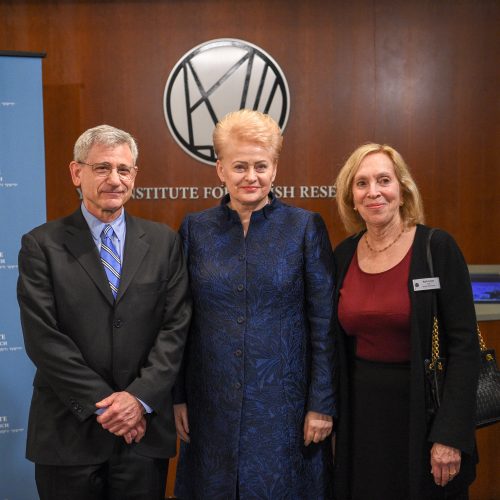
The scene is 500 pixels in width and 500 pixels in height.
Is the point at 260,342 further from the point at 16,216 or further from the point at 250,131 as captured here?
the point at 16,216

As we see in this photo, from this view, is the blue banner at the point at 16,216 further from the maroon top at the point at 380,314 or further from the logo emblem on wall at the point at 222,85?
the maroon top at the point at 380,314

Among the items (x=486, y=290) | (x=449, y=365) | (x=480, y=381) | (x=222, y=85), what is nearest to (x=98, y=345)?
(x=449, y=365)

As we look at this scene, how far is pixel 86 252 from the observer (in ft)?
6.61

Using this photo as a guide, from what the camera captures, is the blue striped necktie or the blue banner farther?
the blue banner

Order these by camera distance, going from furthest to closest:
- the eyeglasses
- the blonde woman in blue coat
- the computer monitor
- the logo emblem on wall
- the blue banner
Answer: the logo emblem on wall → the computer monitor → the blue banner → the blonde woman in blue coat → the eyeglasses

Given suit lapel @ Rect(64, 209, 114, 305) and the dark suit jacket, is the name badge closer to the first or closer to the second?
the dark suit jacket

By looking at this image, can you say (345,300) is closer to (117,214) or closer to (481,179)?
(117,214)

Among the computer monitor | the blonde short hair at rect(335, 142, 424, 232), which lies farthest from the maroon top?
the computer monitor

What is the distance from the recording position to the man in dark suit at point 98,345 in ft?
6.34

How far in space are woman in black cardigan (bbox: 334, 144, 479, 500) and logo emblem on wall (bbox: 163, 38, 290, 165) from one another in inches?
57.1

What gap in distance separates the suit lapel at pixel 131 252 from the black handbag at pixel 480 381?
98 cm

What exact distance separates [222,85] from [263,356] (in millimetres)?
1985

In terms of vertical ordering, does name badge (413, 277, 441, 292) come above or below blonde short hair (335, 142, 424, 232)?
below

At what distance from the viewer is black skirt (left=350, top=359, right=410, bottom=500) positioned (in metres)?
2.08
